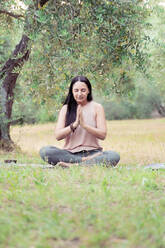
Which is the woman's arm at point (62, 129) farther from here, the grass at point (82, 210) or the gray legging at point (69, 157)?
the grass at point (82, 210)

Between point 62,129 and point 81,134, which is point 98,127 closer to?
point 81,134

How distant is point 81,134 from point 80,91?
0.82m

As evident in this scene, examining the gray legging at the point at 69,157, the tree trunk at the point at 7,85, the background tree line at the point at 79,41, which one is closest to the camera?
the gray legging at the point at 69,157

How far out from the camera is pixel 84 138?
6.69 m

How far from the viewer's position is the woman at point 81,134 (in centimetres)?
650

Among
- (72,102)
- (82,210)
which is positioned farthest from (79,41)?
(82,210)

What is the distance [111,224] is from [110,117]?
128ft

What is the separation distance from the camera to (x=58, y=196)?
411 centimetres

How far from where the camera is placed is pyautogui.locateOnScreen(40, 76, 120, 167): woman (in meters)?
6.50

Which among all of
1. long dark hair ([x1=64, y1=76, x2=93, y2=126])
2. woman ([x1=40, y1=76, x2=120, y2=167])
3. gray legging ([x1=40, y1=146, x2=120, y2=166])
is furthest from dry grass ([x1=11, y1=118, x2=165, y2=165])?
long dark hair ([x1=64, y1=76, x2=93, y2=126])

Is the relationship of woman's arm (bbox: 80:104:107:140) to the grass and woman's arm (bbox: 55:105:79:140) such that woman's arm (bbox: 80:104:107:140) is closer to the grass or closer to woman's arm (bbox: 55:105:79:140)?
woman's arm (bbox: 55:105:79:140)

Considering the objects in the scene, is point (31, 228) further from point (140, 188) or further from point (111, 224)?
point (140, 188)

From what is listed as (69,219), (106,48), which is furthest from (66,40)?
(69,219)

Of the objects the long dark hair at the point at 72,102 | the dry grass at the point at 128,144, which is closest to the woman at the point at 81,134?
the long dark hair at the point at 72,102
